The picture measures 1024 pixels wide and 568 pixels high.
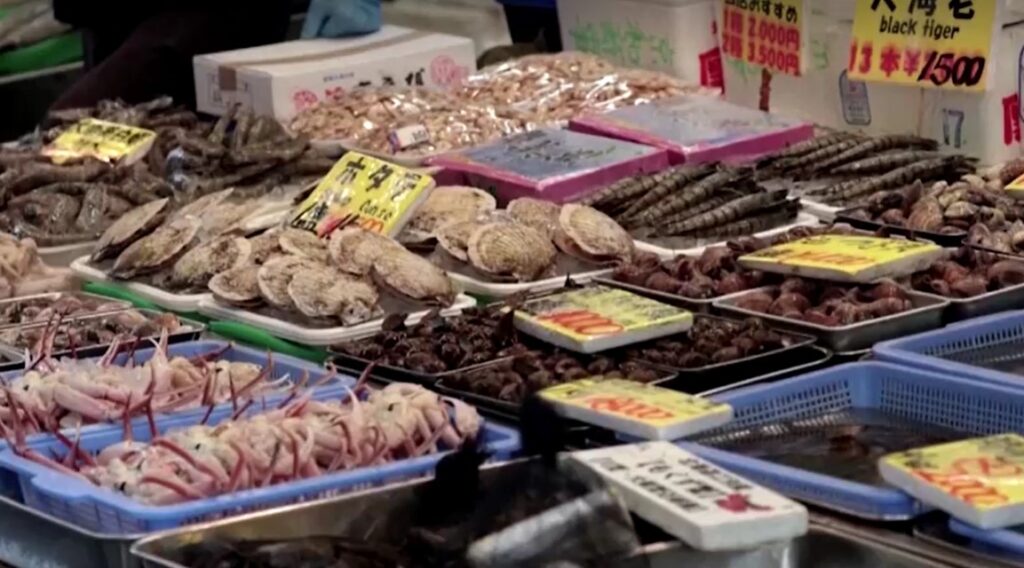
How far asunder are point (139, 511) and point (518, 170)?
1.92 m

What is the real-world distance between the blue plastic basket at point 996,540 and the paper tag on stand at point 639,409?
15.4 inches

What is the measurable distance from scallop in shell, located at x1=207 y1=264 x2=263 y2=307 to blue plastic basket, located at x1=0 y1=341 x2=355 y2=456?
0.22m

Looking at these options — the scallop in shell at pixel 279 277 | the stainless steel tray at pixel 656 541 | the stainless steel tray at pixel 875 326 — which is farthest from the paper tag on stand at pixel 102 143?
the stainless steel tray at pixel 656 541

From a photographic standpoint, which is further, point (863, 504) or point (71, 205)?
point (71, 205)

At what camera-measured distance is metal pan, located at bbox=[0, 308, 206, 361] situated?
308 cm

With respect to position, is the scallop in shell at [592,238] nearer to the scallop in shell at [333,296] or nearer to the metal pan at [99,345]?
the scallop in shell at [333,296]

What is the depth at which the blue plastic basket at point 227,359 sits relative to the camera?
256 centimetres

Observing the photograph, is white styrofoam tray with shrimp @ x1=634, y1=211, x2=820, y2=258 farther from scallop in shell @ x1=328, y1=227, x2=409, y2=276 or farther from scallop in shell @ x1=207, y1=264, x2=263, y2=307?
scallop in shell @ x1=207, y1=264, x2=263, y2=307

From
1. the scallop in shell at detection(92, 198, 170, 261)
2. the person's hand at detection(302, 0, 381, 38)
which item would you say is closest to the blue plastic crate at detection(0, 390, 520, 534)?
the scallop in shell at detection(92, 198, 170, 261)

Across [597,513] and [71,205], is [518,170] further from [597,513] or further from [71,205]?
[597,513]

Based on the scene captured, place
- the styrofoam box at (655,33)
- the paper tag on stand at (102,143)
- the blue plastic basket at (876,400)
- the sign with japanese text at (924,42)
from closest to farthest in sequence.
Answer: the blue plastic basket at (876,400), the sign with japanese text at (924,42), the paper tag on stand at (102,143), the styrofoam box at (655,33)

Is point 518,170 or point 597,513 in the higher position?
point 597,513

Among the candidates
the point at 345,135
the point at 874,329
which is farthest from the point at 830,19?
the point at 874,329

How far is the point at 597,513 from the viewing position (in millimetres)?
2037
